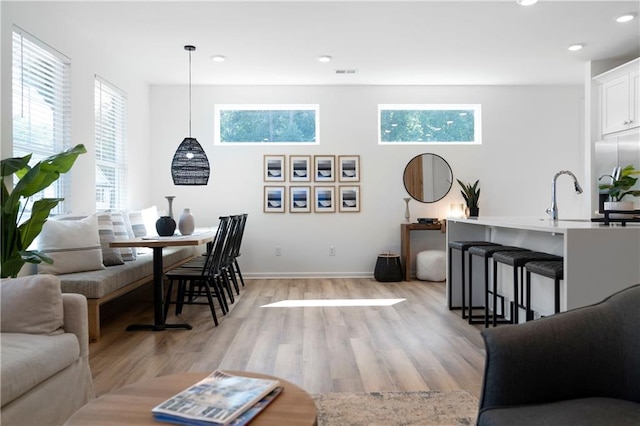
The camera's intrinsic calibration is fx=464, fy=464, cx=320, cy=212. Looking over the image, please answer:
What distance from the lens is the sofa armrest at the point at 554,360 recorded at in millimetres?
1341

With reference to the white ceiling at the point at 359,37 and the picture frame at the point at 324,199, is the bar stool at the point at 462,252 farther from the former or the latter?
the picture frame at the point at 324,199

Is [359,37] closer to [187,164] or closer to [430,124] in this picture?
[187,164]

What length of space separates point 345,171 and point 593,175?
10.0 feet

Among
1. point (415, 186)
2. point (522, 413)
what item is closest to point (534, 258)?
point (522, 413)

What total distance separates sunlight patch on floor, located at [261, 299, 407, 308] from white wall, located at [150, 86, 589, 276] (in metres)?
1.63

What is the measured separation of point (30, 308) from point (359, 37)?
373 centimetres

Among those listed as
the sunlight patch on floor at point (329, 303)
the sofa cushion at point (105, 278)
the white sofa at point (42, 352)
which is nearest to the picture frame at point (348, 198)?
the sunlight patch on floor at point (329, 303)

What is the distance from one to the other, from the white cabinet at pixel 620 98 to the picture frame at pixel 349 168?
2986 millimetres

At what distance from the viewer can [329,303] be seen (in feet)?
15.5

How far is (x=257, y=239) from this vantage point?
6477mm

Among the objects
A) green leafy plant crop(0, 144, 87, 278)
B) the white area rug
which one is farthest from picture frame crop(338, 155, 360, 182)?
the white area rug

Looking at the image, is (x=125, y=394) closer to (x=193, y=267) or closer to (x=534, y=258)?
(x=534, y=258)

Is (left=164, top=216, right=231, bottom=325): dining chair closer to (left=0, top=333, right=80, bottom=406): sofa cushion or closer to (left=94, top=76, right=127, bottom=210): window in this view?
(left=94, top=76, right=127, bottom=210): window

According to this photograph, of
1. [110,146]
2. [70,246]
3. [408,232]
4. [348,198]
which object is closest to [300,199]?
[348,198]
